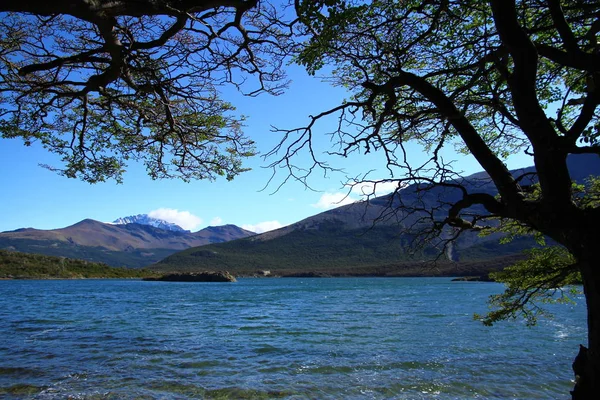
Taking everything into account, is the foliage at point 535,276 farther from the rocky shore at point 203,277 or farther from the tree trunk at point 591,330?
the rocky shore at point 203,277

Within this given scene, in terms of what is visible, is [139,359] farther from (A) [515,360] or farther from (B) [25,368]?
(A) [515,360]

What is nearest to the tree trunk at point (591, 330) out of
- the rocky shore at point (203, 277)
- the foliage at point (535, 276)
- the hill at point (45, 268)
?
the foliage at point (535, 276)

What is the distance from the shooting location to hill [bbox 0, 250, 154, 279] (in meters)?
113

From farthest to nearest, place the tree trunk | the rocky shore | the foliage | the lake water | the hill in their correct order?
the rocky shore < the hill < the lake water < the foliage < the tree trunk

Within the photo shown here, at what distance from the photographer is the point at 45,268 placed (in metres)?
120

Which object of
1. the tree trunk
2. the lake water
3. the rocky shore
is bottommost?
the rocky shore

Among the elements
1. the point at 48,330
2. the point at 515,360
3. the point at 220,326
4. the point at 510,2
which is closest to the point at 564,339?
the point at 515,360

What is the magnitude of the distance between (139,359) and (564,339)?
16.1 metres

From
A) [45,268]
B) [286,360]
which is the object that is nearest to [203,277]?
[45,268]

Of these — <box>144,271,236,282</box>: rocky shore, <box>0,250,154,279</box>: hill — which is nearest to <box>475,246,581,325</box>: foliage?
<box>144,271,236,282</box>: rocky shore

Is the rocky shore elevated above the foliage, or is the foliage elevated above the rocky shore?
the foliage

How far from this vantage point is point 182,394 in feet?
29.6

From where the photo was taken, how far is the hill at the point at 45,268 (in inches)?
4437

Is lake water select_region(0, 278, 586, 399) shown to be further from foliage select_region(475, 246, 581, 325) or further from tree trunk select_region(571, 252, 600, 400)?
tree trunk select_region(571, 252, 600, 400)
